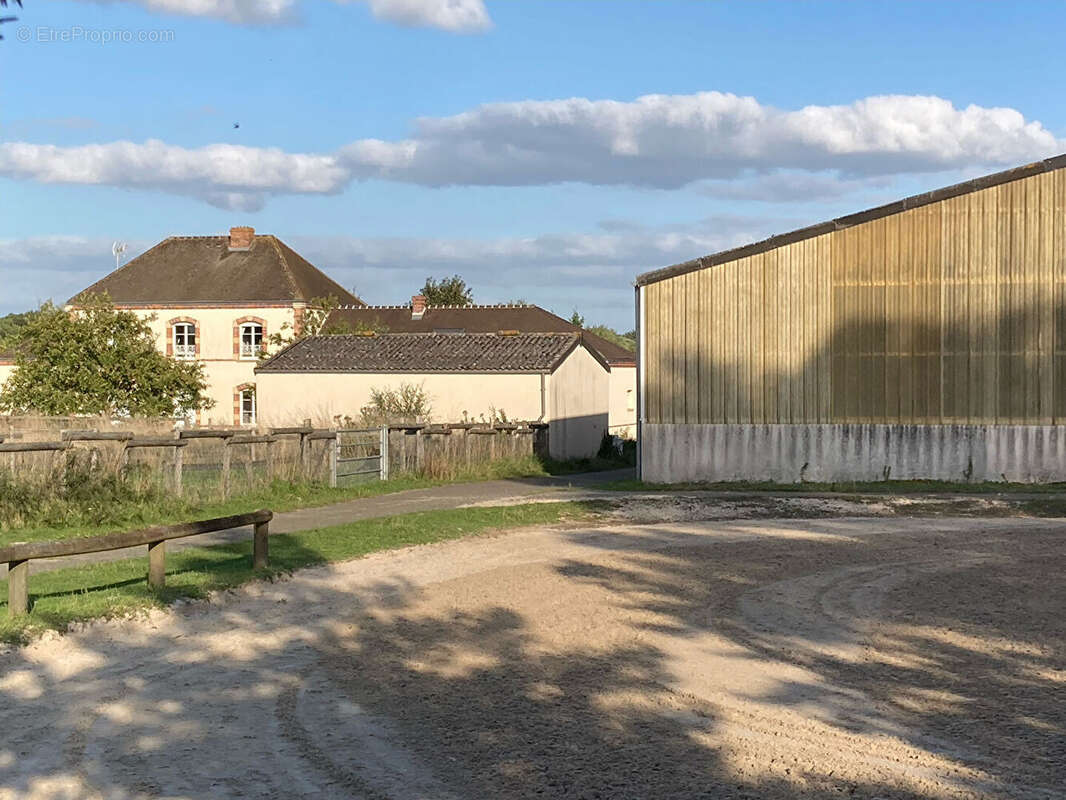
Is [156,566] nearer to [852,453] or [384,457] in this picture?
[384,457]

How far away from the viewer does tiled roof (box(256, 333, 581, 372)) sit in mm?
45688

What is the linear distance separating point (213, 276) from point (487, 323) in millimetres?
13592

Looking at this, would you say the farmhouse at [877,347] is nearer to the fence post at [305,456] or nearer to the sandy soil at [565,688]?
the fence post at [305,456]

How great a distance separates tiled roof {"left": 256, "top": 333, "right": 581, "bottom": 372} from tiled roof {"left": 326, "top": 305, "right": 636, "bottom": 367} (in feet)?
49.9

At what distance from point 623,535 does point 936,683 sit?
11.1 meters

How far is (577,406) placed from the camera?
1909 inches

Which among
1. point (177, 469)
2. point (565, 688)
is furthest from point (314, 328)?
point (565, 688)

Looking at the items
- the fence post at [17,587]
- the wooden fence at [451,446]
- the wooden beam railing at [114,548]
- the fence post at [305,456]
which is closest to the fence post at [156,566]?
the wooden beam railing at [114,548]

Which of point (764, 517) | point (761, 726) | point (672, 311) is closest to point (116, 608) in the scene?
point (761, 726)

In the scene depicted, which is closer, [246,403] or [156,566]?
[156,566]

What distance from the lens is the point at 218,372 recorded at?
206 feet

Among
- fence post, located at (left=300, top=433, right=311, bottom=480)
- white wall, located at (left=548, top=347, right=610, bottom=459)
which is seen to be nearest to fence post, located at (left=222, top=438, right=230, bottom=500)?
fence post, located at (left=300, top=433, right=311, bottom=480)

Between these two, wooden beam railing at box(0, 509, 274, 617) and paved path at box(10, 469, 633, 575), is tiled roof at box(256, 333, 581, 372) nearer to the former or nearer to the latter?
paved path at box(10, 469, 633, 575)

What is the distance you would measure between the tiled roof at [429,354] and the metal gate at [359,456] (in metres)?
13.1
